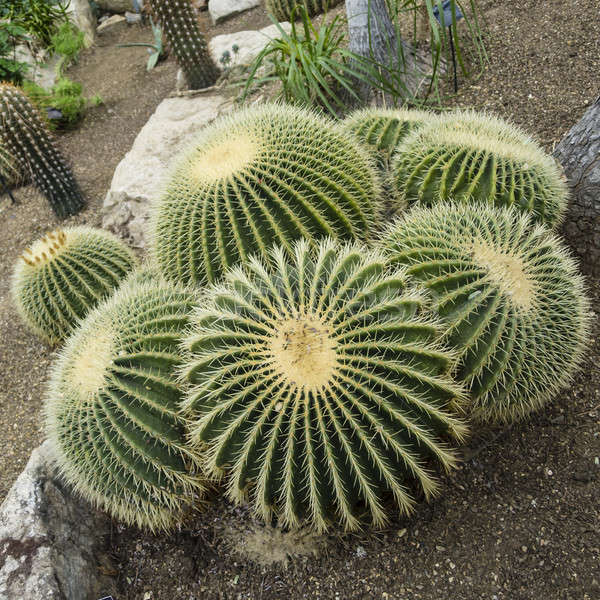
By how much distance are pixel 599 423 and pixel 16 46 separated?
369 inches

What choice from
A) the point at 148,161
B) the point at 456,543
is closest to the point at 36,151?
the point at 148,161

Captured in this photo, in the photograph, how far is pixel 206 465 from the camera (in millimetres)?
2213

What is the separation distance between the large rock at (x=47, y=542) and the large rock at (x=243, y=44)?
512 cm

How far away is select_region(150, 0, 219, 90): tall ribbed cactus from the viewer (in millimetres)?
5805

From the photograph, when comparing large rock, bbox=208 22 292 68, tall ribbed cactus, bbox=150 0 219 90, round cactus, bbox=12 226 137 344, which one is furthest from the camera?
large rock, bbox=208 22 292 68

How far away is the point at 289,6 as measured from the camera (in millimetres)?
7039

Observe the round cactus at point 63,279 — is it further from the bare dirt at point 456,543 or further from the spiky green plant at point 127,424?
the spiky green plant at point 127,424

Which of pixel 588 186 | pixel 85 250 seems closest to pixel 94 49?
pixel 85 250

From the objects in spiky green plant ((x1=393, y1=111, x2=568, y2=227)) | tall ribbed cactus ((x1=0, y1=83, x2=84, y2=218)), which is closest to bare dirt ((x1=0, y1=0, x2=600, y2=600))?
spiky green plant ((x1=393, y1=111, x2=568, y2=227))

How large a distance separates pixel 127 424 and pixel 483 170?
211cm

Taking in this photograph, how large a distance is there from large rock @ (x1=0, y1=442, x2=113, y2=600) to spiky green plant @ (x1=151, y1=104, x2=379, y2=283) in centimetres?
120

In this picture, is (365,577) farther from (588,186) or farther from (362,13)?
(362,13)

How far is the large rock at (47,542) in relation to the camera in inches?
89.5

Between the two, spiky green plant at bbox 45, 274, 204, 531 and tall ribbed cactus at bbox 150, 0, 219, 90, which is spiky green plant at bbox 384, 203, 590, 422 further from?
tall ribbed cactus at bbox 150, 0, 219, 90
